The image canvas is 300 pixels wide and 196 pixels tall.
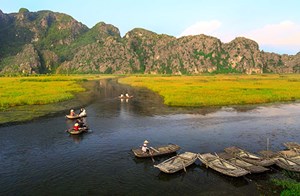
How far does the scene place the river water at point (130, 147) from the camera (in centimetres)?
2205

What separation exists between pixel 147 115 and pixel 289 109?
32735 millimetres

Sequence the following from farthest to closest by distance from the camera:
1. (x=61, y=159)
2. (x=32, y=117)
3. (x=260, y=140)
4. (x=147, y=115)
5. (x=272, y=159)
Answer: (x=147, y=115) → (x=32, y=117) → (x=260, y=140) → (x=61, y=159) → (x=272, y=159)

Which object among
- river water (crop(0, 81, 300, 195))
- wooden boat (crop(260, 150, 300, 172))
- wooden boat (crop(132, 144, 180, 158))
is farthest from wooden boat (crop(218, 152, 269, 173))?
wooden boat (crop(132, 144, 180, 158))

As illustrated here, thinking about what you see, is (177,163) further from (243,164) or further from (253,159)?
(253,159)

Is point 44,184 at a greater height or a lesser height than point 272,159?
lesser

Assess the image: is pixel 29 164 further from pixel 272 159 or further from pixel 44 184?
pixel 272 159

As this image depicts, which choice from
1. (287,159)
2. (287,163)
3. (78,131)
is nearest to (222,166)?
(287,163)

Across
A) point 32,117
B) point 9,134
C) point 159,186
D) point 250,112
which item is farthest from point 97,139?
point 250,112

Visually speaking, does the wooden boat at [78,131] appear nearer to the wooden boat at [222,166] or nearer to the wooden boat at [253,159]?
the wooden boat at [222,166]

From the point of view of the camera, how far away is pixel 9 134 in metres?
37.8

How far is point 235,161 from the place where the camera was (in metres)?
25.4

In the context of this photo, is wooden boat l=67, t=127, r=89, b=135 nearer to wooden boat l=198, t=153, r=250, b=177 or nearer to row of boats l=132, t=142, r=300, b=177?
row of boats l=132, t=142, r=300, b=177

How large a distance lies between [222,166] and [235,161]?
2.12 meters

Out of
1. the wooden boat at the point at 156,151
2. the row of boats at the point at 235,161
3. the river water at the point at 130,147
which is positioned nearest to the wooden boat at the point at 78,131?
the river water at the point at 130,147
